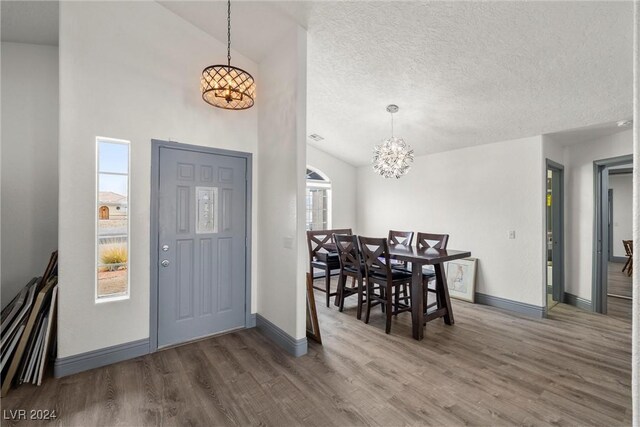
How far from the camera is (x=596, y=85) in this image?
2.81 meters

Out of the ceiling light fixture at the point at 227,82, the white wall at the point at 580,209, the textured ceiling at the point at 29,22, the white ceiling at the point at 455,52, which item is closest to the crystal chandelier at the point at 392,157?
the white ceiling at the point at 455,52

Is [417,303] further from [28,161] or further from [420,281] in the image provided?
[28,161]

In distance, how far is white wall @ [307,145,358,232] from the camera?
6039 millimetres

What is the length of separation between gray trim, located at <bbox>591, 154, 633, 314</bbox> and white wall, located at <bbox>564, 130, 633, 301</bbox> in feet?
0.18

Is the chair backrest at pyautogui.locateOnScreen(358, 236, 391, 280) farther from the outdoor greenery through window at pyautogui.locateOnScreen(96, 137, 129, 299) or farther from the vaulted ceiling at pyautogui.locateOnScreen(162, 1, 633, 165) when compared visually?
the outdoor greenery through window at pyautogui.locateOnScreen(96, 137, 129, 299)

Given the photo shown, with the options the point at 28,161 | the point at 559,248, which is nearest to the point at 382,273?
the point at 559,248

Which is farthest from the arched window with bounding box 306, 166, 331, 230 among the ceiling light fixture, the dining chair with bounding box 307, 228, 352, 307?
the ceiling light fixture

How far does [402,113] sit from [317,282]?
345cm

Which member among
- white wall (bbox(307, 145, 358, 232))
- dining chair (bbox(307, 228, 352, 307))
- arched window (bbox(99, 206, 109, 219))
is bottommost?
dining chair (bbox(307, 228, 352, 307))

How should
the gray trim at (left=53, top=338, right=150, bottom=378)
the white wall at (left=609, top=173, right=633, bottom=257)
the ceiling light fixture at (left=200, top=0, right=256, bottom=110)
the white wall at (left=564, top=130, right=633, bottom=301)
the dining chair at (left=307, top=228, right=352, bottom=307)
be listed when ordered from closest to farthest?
the gray trim at (left=53, top=338, right=150, bottom=378), the ceiling light fixture at (left=200, top=0, right=256, bottom=110), the white wall at (left=564, top=130, right=633, bottom=301), the dining chair at (left=307, top=228, right=352, bottom=307), the white wall at (left=609, top=173, right=633, bottom=257)

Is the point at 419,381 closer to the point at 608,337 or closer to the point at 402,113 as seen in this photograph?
the point at 608,337

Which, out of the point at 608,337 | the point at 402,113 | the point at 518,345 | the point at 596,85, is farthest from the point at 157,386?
the point at 596,85

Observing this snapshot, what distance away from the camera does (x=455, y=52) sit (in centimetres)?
268

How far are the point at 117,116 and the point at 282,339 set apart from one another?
104 inches
